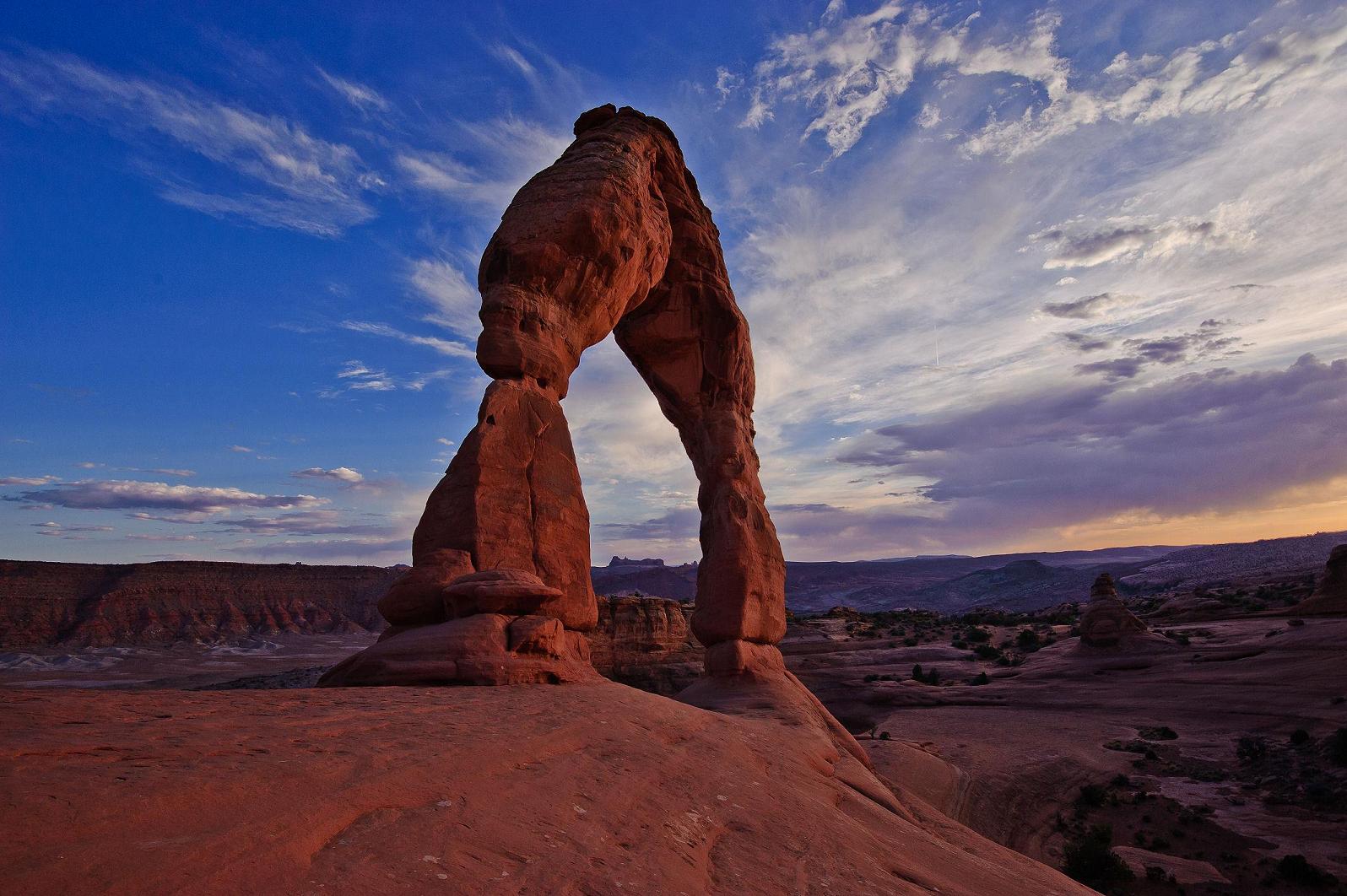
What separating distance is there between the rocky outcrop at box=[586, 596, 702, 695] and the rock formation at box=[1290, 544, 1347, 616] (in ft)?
80.1

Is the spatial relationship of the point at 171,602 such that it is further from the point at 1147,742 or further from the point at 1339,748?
the point at 1339,748

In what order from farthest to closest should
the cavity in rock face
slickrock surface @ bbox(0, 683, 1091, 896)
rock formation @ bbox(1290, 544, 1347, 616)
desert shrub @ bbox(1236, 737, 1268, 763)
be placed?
rock formation @ bbox(1290, 544, 1347, 616) → desert shrub @ bbox(1236, 737, 1268, 763) → the cavity in rock face → slickrock surface @ bbox(0, 683, 1091, 896)

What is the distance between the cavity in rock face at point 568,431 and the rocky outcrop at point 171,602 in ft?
216

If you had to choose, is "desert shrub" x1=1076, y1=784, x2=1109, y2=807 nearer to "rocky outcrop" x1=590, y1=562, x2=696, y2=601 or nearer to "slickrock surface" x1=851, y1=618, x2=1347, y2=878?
"slickrock surface" x1=851, y1=618, x2=1347, y2=878

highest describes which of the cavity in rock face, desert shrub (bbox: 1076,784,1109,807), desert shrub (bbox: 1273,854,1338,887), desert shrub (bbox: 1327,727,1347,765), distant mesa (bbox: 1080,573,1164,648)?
the cavity in rock face

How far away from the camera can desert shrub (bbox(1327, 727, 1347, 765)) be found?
1426 cm

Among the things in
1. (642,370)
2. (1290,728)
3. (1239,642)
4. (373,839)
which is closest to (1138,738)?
(1290,728)

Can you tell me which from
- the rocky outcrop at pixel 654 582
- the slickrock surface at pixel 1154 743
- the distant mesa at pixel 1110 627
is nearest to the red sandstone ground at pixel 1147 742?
the slickrock surface at pixel 1154 743

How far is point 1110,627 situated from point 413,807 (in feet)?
104

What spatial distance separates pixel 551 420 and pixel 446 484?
2.09 meters

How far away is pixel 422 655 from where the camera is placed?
23.6 feet

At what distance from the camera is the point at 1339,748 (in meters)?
14.6

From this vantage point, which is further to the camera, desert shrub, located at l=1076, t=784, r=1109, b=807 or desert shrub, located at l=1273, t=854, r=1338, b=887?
desert shrub, located at l=1076, t=784, r=1109, b=807

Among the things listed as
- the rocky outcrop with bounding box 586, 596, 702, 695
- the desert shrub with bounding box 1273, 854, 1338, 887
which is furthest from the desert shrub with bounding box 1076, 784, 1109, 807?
the rocky outcrop with bounding box 586, 596, 702, 695
